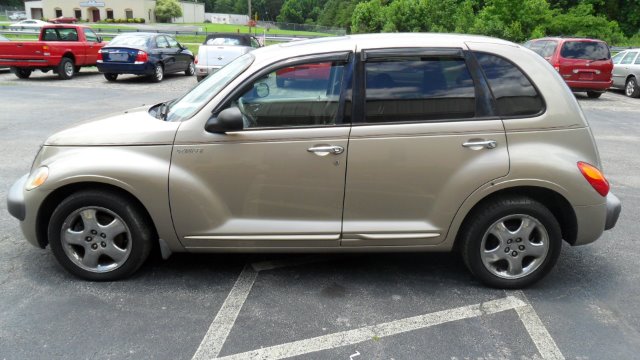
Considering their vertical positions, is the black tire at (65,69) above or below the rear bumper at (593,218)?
below

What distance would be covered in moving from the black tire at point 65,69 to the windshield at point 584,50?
15715mm

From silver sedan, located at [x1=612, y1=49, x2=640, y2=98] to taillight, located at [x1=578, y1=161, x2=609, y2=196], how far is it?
15758mm

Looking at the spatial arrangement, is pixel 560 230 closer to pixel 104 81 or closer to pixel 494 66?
pixel 494 66

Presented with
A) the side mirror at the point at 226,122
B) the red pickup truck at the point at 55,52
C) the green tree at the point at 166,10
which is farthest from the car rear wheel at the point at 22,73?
the green tree at the point at 166,10

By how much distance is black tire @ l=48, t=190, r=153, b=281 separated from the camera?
3721 mm

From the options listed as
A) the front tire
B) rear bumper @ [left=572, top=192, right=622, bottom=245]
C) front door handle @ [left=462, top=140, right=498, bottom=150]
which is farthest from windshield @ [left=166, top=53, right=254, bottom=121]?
the front tire

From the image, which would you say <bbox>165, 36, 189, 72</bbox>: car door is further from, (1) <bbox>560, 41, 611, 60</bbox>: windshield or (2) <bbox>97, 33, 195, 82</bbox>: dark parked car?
(1) <bbox>560, 41, 611, 60</bbox>: windshield

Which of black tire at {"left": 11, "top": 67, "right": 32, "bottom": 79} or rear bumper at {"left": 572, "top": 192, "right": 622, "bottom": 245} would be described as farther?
black tire at {"left": 11, "top": 67, "right": 32, "bottom": 79}

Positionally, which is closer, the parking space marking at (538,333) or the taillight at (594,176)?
the parking space marking at (538,333)

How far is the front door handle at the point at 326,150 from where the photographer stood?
3.60 m

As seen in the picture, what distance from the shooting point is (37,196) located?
373 centimetres

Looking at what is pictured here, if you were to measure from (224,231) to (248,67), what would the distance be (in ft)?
3.88

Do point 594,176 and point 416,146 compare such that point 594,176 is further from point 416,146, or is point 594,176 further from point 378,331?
point 378,331

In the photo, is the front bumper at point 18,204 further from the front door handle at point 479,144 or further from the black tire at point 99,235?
the front door handle at point 479,144
